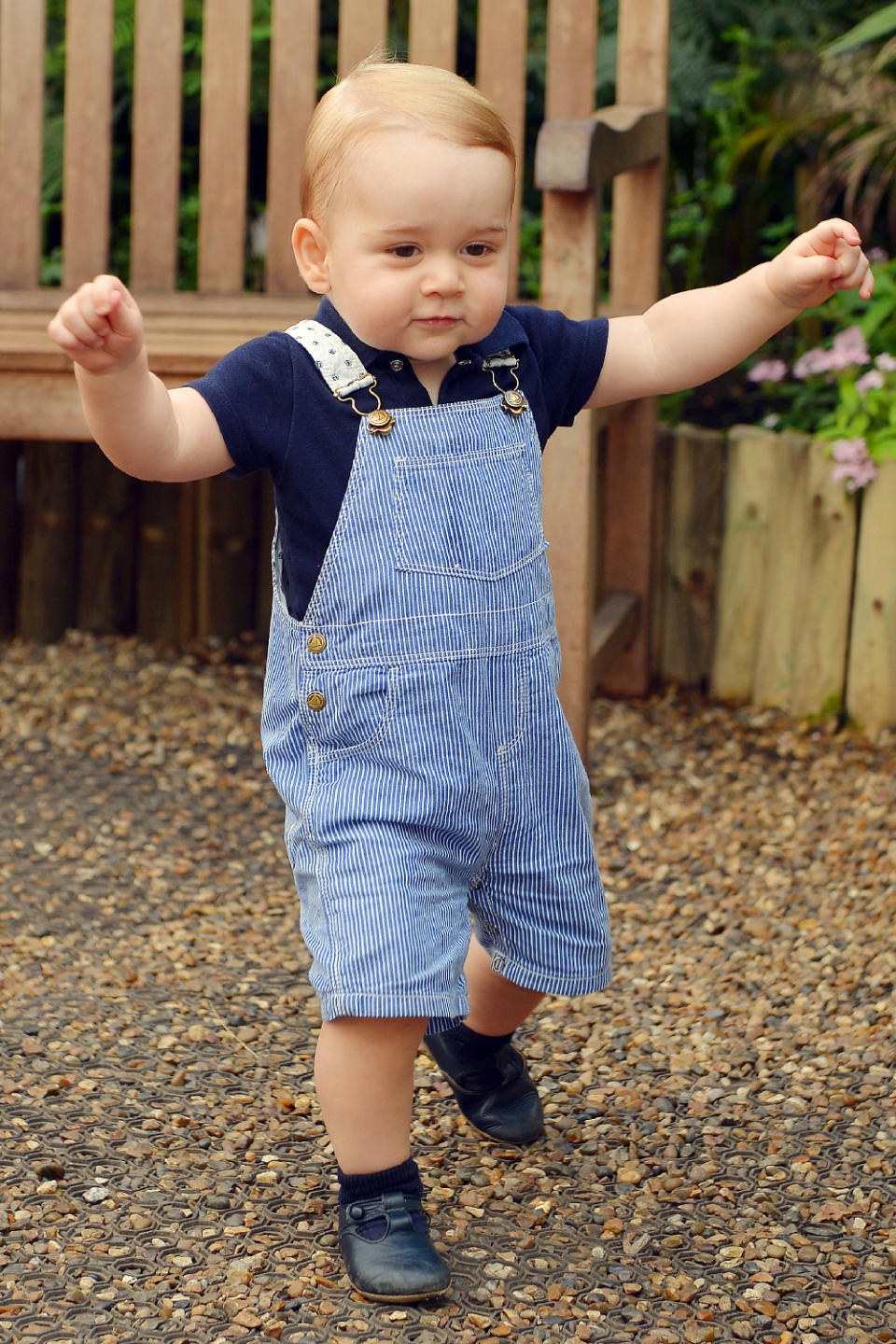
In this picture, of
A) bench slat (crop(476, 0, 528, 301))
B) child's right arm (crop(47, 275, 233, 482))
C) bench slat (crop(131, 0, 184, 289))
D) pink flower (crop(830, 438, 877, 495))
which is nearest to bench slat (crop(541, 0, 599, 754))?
bench slat (crop(476, 0, 528, 301))

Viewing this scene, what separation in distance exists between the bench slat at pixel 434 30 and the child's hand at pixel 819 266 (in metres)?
1.82

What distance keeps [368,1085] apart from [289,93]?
7.82ft

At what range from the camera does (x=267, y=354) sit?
5.12ft

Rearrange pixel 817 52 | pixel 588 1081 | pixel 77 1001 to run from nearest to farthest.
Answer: pixel 588 1081 < pixel 77 1001 < pixel 817 52

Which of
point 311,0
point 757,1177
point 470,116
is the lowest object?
point 757,1177

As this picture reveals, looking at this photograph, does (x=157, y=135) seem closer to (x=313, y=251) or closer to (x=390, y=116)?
(x=313, y=251)

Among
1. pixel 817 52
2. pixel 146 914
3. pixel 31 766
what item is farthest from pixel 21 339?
pixel 817 52

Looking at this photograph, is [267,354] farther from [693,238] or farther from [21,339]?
[693,238]

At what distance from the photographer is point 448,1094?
2.04 metres

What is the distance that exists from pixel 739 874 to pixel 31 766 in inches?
53.5

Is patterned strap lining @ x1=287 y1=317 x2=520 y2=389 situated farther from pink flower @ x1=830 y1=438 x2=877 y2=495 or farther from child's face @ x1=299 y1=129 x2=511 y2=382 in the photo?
pink flower @ x1=830 y1=438 x2=877 y2=495

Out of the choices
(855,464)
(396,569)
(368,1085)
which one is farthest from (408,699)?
(855,464)

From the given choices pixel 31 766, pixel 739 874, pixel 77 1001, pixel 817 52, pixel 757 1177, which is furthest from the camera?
pixel 817 52

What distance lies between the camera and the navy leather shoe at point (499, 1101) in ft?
6.27
